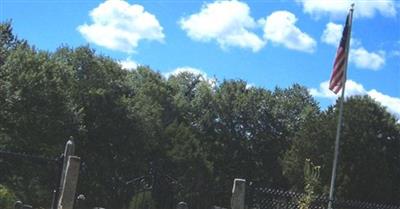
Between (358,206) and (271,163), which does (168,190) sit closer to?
(358,206)

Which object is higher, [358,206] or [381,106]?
[381,106]

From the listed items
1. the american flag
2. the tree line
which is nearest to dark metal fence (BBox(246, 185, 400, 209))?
the american flag

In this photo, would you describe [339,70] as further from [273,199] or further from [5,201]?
[5,201]

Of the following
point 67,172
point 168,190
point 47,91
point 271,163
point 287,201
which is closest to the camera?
point 67,172

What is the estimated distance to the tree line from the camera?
3894cm

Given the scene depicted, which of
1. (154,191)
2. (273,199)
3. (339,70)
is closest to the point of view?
(273,199)

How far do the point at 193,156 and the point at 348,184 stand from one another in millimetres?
14129

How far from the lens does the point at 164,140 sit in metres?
53.2

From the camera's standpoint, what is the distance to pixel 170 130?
176 ft

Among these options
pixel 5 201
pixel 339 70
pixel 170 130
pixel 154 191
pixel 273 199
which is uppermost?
pixel 170 130

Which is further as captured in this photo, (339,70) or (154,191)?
(339,70)

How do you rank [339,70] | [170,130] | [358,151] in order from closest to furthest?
[339,70] → [358,151] → [170,130]

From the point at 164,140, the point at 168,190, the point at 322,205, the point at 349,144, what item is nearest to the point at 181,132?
the point at 164,140

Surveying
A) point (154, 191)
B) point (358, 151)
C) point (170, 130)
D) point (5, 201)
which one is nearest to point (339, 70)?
point (154, 191)
